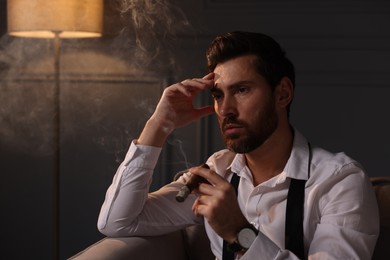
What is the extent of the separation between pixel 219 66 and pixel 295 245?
1.84 ft

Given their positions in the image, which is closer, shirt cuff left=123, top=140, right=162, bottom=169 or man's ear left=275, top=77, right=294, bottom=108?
man's ear left=275, top=77, right=294, bottom=108

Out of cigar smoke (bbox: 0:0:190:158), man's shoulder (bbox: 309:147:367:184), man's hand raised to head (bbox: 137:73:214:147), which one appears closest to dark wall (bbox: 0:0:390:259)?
cigar smoke (bbox: 0:0:190:158)

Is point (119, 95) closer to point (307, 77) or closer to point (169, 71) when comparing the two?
point (169, 71)

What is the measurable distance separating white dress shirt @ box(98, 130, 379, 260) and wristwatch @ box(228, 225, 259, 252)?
14 mm

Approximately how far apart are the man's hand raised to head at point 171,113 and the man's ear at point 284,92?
242 mm

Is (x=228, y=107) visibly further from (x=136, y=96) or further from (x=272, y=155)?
(x=136, y=96)

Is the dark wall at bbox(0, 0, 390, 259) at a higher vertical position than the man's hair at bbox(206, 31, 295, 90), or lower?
→ lower

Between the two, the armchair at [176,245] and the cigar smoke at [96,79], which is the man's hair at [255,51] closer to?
the armchair at [176,245]

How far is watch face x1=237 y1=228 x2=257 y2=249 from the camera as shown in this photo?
1522mm

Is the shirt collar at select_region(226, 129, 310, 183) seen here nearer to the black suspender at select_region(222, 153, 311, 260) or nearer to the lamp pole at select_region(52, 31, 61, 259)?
the black suspender at select_region(222, 153, 311, 260)

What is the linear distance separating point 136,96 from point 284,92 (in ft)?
5.06

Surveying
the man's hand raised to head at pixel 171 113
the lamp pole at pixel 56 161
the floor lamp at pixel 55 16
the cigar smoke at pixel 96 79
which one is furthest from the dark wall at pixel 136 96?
→ the man's hand raised to head at pixel 171 113

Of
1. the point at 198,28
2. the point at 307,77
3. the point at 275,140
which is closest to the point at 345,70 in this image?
the point at 307,77

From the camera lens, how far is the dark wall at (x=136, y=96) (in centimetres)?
300
